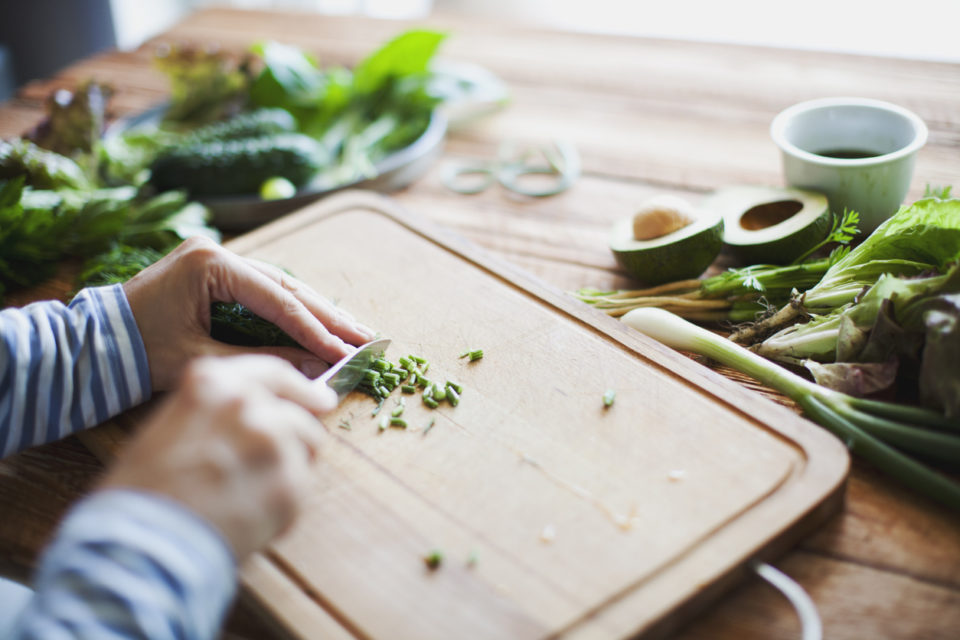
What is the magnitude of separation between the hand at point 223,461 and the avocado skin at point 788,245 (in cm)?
96

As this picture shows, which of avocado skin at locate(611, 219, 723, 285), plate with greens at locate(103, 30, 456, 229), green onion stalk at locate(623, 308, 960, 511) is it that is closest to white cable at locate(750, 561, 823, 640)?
green onion stalk at locate(623, 308, 960, 511)

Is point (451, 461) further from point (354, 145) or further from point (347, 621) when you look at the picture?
point (354, 145)

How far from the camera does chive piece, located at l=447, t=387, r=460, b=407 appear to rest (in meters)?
1.18

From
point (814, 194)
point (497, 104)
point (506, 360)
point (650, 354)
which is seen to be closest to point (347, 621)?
point (506, 360)

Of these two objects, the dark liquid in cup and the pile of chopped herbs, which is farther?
the dark liquid in cup

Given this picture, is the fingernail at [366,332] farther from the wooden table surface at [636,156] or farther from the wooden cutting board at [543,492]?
the wooden table surface at [636,156]

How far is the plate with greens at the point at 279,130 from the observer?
5.94ft

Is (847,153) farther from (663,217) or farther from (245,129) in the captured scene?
(245,129)

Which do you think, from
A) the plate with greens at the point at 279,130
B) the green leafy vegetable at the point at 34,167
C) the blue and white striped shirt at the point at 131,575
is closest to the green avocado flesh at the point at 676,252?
the plate with greens at the point at 279,130

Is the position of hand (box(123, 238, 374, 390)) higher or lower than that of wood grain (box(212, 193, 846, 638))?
higher

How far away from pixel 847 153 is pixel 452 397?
0.96 meters

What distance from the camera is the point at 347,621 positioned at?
89 cm

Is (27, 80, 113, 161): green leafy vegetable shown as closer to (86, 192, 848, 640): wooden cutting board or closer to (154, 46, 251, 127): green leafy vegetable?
(154, 46, 251, 127): green leafy vegetable

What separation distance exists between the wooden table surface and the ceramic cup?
22cm
